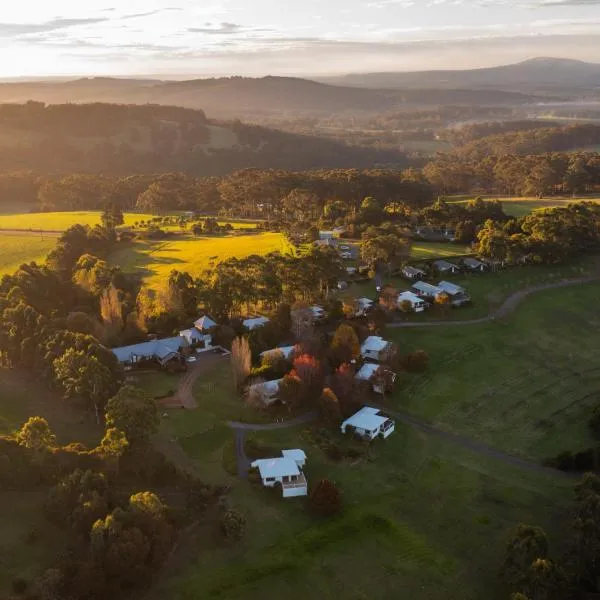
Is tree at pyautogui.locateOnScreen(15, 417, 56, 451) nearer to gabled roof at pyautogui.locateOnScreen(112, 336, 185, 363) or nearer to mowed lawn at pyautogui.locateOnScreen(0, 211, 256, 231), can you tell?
gabled roof at pyautogui.locateOnScreen(112, 336, 185, 363)

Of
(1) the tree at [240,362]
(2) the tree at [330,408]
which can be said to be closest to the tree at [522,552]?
(2) the tree at [330,408]

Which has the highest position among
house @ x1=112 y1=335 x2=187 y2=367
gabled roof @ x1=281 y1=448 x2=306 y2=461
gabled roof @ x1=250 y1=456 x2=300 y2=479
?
house @ x1=112 y1=335 x2=187 y2=367

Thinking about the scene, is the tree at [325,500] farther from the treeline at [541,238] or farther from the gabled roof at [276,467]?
the treeline at [541,238]

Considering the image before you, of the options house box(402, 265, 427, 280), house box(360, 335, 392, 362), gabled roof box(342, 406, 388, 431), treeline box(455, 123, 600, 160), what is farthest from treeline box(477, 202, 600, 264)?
treeline box(455, 123, 600, 160)

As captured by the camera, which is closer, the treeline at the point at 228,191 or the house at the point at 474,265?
the house at the point at 474,265

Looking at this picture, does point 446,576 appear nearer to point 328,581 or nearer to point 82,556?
point 328,581

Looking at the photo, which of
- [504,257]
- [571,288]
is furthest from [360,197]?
[571,288]

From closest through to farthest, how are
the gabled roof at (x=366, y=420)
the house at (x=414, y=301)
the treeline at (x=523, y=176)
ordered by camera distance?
the gabled roof at (x=366, y=420)
the house at (x=414, y=301)
the treeline at (x=523, y=176)
